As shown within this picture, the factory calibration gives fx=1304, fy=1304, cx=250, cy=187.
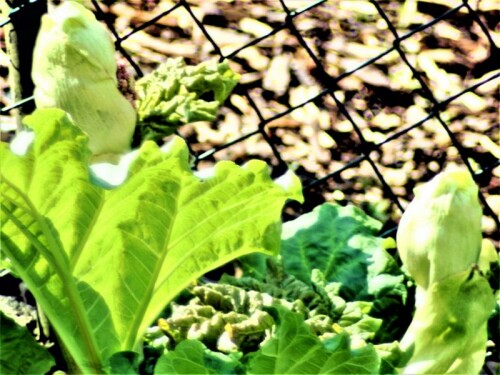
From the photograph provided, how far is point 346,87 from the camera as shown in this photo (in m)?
3.41

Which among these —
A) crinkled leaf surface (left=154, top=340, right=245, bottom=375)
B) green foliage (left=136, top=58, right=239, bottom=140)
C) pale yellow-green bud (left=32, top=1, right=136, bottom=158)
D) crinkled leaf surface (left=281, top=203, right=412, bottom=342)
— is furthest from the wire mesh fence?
crinkled leaf surface (left=154, top=340, right=245, bottom=375)

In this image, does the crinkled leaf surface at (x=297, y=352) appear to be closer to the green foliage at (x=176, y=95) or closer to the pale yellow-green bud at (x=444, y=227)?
the pale yellow-green bud at (x=444, y=227)

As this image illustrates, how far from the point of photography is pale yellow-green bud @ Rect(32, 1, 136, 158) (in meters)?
1.05

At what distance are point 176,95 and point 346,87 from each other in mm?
2273

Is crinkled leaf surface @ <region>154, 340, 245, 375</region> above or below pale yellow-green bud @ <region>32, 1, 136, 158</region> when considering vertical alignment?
below

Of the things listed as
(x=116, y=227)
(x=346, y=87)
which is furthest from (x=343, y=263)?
(x=346, y=87)

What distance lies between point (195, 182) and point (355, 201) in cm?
206

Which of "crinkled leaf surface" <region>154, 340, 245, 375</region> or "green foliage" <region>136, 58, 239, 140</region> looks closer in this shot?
"crinkled leaf surface" <region>154, 340, 245, 375</region>

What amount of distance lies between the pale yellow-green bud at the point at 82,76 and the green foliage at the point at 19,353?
16 cm

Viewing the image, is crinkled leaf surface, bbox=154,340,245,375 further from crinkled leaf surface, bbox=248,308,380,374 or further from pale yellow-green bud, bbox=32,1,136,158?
pale yellow-green bud, bbox=32,1,136,158

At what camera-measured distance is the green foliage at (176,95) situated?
114 cm

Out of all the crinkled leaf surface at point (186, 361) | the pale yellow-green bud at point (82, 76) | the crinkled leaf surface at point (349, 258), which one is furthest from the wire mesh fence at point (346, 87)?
the crinkled leaf surface at point (186, 361)

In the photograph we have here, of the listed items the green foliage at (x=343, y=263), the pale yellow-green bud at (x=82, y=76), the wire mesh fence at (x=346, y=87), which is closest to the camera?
the pale yellow-green bud at (x=82, y=76)

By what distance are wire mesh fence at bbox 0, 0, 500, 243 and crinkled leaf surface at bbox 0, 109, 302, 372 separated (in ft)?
5.98
